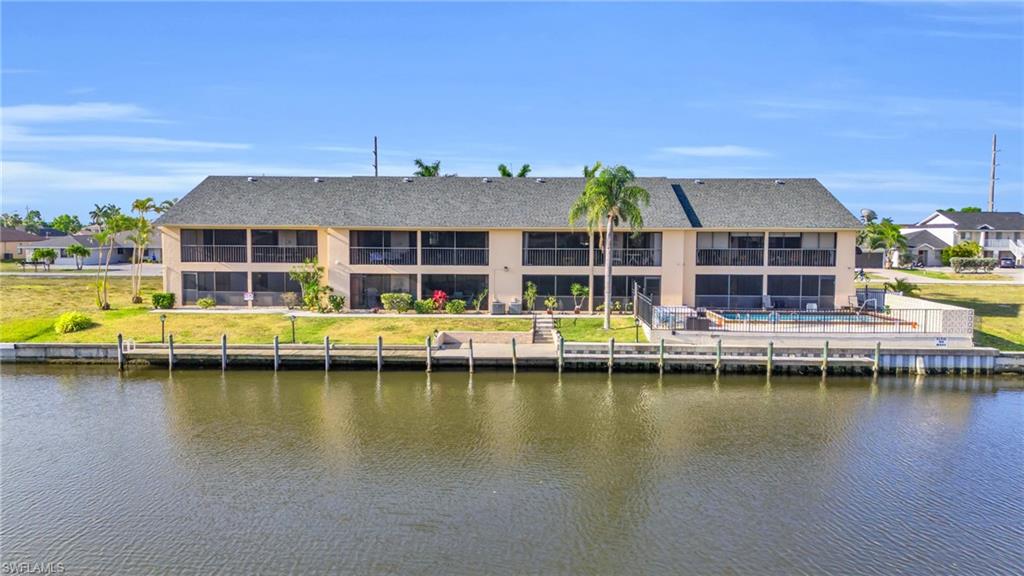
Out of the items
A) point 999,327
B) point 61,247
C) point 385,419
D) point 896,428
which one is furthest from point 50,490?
point 61,247

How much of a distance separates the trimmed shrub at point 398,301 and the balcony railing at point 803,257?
20.7 metres

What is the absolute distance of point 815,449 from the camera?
21.8m

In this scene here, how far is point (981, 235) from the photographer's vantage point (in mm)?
87062

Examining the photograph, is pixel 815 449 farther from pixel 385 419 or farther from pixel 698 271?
pixel 698 271

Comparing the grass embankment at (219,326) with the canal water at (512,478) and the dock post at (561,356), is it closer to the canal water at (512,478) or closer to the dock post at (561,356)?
the dock post at (561,356)

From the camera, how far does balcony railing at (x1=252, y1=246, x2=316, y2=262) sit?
42.6 m

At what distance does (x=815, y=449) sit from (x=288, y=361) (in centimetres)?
2184

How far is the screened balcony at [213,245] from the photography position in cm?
4266

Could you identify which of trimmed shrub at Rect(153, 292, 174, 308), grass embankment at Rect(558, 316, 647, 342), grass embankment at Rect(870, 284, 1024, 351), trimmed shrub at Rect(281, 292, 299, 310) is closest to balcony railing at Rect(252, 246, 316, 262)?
trimmed shrub at Rect(281, 292, 299, 310)

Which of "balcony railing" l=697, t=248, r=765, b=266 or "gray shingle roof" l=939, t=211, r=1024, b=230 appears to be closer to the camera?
"balcony railing" l=697, t=248, r=765, b=266

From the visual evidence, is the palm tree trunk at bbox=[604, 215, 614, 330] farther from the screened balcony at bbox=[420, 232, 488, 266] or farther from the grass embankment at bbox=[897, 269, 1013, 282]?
the grass embankment at bbox=[897, 269, 1013, 282]

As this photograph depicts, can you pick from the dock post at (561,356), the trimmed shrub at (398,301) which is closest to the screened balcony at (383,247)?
the trimmed shrub at (398,301)

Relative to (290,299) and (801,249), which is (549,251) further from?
(290,299)

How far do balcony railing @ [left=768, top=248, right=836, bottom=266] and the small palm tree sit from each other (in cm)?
6642
